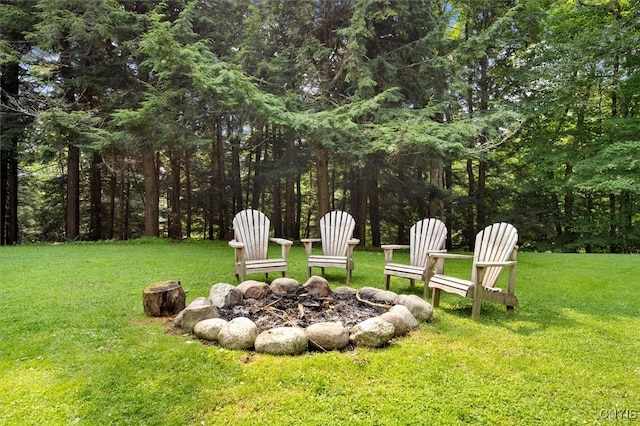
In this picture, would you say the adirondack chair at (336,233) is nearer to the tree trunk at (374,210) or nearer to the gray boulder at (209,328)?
the gray boulder at (209,328)

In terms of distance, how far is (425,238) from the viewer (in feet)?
14.1

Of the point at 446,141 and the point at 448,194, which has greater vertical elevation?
the point at 446,141

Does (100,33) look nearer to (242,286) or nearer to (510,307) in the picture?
(242,286)

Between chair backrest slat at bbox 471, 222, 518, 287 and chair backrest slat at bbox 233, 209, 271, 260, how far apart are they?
2.41 meters

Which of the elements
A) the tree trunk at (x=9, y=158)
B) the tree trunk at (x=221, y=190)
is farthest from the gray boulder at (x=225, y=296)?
the tree trunk at (x=9, y=158)

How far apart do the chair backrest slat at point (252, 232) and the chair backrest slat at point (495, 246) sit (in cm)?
241

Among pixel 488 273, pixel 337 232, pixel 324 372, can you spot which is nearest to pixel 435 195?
pixel 337 232

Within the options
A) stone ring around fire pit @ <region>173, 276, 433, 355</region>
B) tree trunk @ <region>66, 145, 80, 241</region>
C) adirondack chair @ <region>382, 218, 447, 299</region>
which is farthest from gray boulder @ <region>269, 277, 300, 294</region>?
tree trunk @ <region>66, 145, 80, 241</region>

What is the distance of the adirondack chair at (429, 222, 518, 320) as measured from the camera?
10.8ft

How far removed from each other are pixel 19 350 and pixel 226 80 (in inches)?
204

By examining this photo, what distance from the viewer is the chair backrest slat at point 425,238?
4.24m

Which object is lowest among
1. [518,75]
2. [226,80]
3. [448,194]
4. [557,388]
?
[557,388]

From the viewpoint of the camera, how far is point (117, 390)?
201cm

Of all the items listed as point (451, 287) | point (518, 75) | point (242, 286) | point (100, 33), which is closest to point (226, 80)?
point (100, 33)
